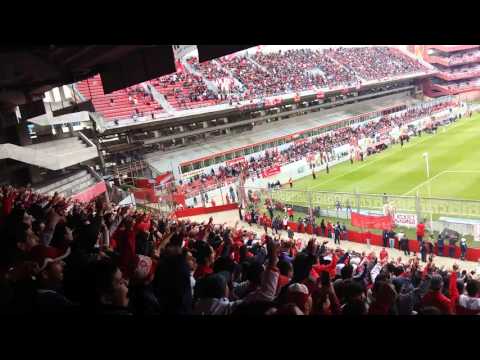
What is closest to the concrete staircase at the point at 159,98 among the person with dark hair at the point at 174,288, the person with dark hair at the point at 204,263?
the person with dark hair at the point at 204,263

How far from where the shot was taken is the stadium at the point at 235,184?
3.60 metres

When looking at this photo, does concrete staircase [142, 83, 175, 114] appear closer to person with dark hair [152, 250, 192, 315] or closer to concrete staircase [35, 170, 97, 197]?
concrete staircase [35, 170, 97, 197]

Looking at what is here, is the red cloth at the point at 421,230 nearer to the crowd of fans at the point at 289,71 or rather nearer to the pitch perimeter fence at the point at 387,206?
the pitch perimeter fence at the point at 387,206

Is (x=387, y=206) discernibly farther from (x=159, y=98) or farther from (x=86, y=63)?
(x=159, y=98)

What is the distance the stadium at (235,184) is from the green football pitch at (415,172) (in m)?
0.21

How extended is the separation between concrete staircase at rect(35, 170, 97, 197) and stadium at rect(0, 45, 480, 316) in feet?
0.43

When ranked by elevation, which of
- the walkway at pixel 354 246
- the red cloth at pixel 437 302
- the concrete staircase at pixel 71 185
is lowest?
the walkway at pixel 354 246

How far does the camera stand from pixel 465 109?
48.6 metres

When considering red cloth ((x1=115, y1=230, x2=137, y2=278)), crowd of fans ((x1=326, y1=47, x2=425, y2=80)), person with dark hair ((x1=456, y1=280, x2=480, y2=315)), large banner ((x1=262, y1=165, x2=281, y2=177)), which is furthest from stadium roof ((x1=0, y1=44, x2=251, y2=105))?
crowd of fans ((x1=326, y1=47, x2=425, y2=80))

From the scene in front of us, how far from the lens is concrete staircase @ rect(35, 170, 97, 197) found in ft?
55.5

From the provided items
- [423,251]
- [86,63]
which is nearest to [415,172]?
[423,251]

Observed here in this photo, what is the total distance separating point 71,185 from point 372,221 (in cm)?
1277

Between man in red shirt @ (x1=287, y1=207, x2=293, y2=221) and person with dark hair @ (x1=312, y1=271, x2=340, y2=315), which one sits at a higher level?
person with dark hair @ (x1=312, y1=271, x2=340, y2=315)

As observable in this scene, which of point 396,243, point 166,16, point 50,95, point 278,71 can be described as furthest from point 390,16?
point 278,71
